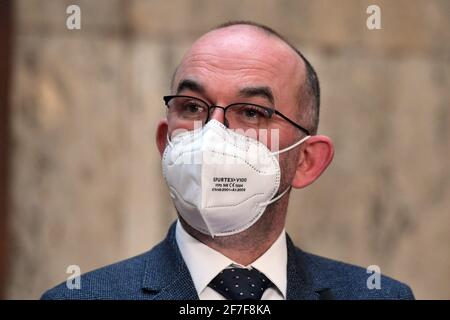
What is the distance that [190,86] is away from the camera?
10.2 ft

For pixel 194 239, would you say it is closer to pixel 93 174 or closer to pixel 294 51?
pixel 294 51

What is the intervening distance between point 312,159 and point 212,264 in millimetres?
584

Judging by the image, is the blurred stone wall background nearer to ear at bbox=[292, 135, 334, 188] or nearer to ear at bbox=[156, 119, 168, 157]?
ear at bbox=[156, 119, 168, 157]

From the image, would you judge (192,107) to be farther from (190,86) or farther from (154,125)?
(154,125)

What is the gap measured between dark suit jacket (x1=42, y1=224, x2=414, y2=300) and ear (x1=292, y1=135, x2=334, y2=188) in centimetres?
25

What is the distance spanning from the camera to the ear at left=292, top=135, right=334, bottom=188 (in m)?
3.32

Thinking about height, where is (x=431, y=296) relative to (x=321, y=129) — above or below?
below

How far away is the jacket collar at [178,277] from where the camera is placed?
3.07 m

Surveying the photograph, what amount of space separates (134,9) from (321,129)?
1.38 m

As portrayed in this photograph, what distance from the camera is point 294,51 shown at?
3303 millimetres

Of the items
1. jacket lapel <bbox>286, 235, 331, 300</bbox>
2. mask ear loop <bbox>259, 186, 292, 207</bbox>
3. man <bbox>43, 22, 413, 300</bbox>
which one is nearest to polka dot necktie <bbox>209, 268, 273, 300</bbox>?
man <bbox>43, 22, 413, 300</bbox>

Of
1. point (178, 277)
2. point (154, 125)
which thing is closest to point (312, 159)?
point (178, 277)

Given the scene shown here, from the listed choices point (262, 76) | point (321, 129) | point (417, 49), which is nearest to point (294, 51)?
point (262, 76)
